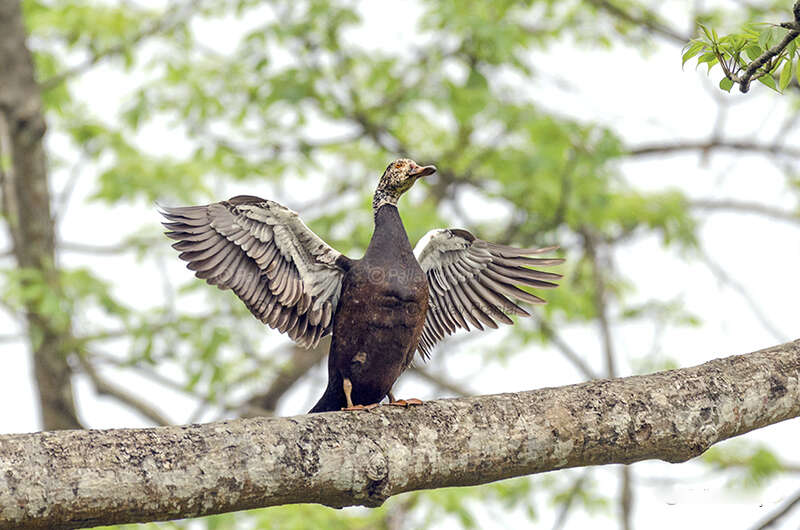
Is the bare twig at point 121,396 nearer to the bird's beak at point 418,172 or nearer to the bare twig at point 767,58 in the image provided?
the bird's beak at point 418,172

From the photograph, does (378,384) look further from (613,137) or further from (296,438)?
(613,137)

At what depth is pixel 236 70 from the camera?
7.55 meters

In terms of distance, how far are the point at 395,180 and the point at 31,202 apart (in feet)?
11.2

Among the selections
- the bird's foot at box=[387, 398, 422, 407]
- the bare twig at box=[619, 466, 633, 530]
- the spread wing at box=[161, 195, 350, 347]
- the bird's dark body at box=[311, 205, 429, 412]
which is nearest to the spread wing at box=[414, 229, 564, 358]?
the bird's dark body at box=[311, 205, 429, 412]

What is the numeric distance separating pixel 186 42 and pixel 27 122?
82.4 inches

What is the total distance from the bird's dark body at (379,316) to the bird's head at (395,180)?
228mm

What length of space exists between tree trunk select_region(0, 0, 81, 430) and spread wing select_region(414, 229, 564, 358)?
299cm

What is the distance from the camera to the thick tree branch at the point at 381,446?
2332mm

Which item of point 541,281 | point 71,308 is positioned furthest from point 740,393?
point 71,308

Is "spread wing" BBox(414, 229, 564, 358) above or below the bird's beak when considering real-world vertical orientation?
below

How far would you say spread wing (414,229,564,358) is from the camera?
158 inches

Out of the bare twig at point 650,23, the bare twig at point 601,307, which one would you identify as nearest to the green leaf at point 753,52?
the bare twig at point 650,23

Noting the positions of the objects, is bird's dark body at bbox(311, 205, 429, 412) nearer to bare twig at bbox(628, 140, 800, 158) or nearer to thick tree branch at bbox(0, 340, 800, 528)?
thick tree branch at bbox(0, 340, 800, 528)

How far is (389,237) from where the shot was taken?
3605 millimetres
